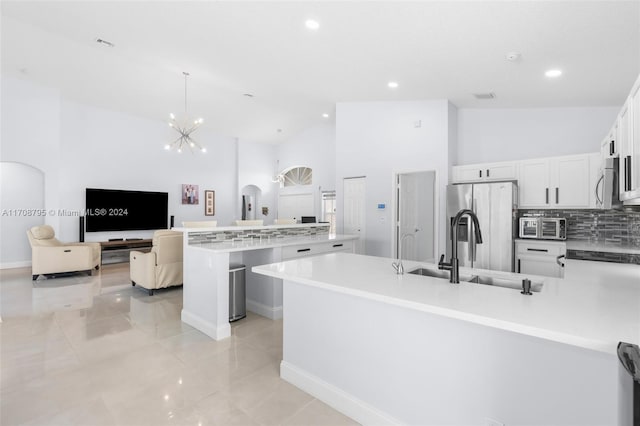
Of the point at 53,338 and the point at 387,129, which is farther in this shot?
the point at 387,129

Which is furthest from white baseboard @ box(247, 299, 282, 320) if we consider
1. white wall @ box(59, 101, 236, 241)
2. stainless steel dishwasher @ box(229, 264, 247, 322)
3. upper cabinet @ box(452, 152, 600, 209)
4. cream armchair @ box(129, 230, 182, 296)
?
white wall @ box(59, 101, 236, 241)

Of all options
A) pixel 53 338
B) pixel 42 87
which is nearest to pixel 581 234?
pixel 53 338

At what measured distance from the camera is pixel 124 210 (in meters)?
7.72

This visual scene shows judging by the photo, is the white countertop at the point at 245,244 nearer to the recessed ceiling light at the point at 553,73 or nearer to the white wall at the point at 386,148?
the white wall at the point at 386,148

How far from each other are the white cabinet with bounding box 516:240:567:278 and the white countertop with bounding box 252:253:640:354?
274 cm

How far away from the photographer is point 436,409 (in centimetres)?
168

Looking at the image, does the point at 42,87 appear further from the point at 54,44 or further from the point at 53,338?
the point at 53,338

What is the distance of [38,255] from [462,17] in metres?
7.61

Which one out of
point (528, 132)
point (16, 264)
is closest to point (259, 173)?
point (16, 264)

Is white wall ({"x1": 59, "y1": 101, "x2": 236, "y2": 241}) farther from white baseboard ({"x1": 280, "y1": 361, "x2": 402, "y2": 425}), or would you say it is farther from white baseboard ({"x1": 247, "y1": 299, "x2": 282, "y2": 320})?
white baseboard ({"x1": 280, "y1": 361, "x2": 402, "y2": 425})

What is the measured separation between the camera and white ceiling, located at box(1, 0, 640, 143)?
2764mm

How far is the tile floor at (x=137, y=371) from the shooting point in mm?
2080

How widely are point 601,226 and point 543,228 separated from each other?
753mm

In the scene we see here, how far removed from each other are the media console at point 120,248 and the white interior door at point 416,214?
243 inches
